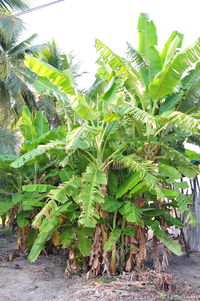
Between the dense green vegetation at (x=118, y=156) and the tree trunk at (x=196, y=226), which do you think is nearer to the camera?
the dense green vegetation at (x=118, y=156)

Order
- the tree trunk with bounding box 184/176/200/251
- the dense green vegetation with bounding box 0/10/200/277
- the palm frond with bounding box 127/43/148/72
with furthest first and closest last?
the tree trunk with bounding box 184/176/200/251, the palm frond with bounding box 127/43/148/72, the dense green vegetation with bounding box 0/10/200/277

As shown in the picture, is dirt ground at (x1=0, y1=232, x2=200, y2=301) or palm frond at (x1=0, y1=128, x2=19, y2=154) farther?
palm frond at (x1=0, y1=128, x2=19, y2=154)

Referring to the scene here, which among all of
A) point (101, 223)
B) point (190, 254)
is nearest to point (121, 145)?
point (101, 223)

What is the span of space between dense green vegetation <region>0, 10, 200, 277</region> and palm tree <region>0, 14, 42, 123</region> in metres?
8.36

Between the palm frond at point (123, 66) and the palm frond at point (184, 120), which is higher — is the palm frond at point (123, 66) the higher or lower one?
the higher one

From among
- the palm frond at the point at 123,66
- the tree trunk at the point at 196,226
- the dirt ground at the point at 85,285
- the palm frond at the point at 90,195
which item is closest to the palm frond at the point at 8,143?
the dirt ground at the point at 85,285

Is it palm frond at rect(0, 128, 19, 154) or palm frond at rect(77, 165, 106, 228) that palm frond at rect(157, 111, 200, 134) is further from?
palm frond at rect(0, 128, 19, 154)

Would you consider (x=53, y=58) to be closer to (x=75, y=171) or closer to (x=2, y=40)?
(x=2, y=40)

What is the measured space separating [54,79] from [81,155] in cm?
166

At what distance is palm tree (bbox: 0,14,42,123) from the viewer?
14.2 m

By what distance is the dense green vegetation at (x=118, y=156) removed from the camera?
5.37m

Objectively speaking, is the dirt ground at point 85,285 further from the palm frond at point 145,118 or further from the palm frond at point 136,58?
the palm frond at point 136,58

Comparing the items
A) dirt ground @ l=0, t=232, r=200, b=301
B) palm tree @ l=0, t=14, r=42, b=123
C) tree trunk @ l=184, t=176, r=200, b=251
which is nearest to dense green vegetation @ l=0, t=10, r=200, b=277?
dirt ground @ l=0, t=232, r=200, b=301

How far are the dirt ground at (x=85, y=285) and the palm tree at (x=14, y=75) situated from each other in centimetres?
912
